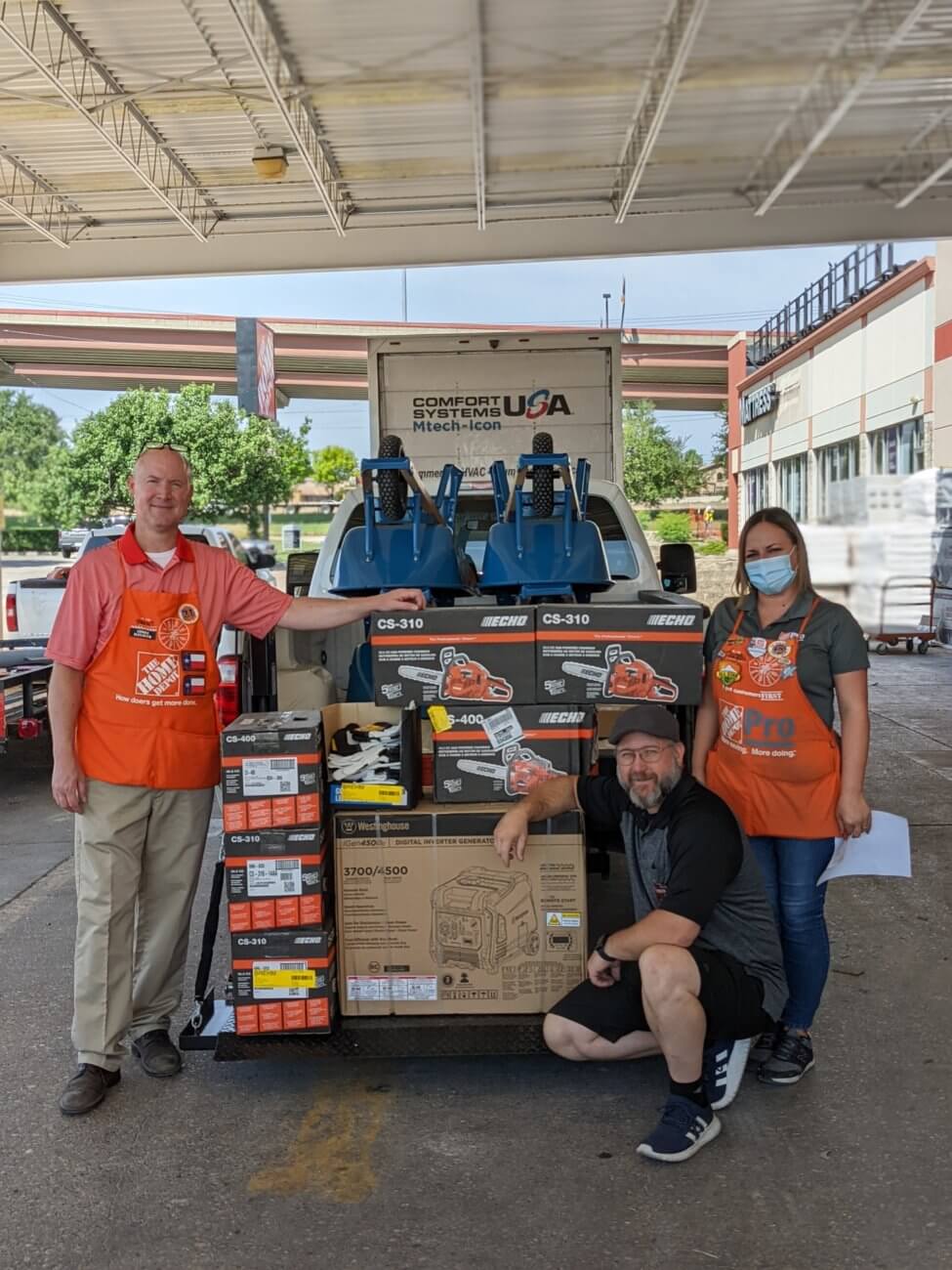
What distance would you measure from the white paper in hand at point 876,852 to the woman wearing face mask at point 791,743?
5 cm

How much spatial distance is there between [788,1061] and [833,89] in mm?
8526

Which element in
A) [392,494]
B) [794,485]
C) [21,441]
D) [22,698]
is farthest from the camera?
[21,441]

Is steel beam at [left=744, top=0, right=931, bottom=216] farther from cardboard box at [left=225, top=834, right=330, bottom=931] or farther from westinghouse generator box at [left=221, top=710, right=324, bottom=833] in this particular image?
cardboard box at [left=225, top=834, right=330, bottom=931]

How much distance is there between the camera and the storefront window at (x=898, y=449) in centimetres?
2358

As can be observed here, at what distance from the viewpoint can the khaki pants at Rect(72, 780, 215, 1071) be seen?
4176mm

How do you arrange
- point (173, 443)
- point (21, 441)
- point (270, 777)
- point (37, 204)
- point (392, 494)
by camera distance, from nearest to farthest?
Result: point (270, 777), point (392, 494), point (37, 204), point (173, 443), point (21, 441)

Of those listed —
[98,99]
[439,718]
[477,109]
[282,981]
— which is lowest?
[282,981]

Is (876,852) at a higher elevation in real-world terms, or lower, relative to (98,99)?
lower

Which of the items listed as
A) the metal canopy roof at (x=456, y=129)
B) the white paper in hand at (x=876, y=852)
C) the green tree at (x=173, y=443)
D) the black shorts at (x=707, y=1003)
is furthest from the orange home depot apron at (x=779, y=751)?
the green tree at (x=173, y=443)

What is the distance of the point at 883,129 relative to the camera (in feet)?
37.1

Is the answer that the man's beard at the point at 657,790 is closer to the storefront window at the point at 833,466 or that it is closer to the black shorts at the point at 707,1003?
the black shorts at the point at 707,1003

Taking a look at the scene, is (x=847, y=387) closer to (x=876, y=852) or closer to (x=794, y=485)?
(x=794, y=485)

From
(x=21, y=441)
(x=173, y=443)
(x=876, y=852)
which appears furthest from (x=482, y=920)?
(x=21, y=441)

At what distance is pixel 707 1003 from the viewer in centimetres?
376
